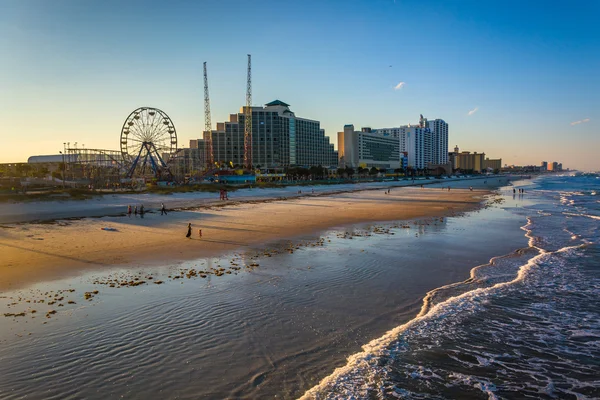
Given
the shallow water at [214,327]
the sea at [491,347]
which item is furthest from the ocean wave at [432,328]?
the shallow water at [214,327]

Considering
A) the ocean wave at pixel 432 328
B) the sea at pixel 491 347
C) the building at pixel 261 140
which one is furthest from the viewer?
the building at pixel 261 140

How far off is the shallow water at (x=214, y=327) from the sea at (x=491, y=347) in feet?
1.82

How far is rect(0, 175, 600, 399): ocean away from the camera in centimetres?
648

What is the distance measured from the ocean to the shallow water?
4cm

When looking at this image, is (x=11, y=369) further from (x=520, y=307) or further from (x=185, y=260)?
(x=520, y=307)

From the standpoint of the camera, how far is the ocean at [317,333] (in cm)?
648

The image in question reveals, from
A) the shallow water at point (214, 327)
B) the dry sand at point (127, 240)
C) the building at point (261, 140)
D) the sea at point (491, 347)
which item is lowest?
the sea at point (491, 347)

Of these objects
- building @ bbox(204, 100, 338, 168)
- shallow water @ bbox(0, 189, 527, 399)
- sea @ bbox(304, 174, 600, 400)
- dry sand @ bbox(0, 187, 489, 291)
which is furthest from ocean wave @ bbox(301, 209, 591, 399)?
building @ bbox(204, 100, 338, 168)

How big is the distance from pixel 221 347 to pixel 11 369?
400 cm

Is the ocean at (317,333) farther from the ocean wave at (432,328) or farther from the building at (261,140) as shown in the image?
the building at (261,140)

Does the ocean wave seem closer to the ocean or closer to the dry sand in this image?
the ocean

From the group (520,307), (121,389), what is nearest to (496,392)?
(520,307)

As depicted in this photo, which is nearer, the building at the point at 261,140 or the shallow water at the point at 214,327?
the shallow water at the point at 214,327

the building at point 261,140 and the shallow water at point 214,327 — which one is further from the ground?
the building at point 261,140
